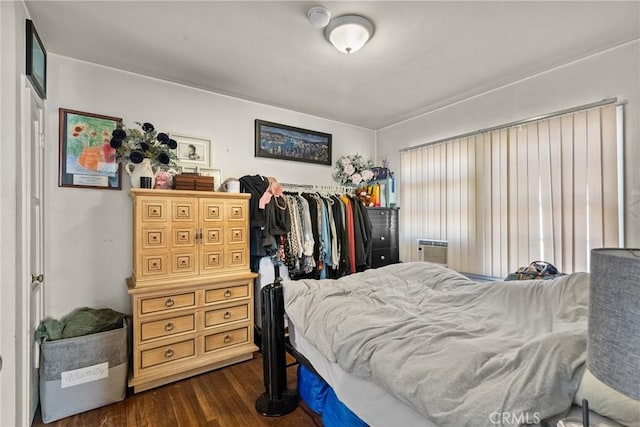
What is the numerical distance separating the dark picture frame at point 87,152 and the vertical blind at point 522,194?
3297mm

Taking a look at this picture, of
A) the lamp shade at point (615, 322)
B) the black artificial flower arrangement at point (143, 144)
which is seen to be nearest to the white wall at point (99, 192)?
the black artificial flower arrangement at point (143, 144)

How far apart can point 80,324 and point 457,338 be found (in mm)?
2533

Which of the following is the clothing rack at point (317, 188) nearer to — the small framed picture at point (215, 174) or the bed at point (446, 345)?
the small framed picture at point (215, 174)

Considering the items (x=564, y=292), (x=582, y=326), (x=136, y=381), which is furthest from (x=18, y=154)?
(x=564, y=292)

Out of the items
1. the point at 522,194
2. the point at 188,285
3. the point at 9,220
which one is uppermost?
the point at 522,194

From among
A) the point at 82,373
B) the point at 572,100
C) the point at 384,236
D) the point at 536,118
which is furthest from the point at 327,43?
the point at 82,373

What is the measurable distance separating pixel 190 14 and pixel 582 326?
2.65 meters

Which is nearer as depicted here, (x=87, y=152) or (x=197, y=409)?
(x=197, y=409)

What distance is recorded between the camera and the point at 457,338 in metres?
1.21

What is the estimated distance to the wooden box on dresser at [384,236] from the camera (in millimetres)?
3645

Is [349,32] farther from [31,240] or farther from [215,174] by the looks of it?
[31,240]

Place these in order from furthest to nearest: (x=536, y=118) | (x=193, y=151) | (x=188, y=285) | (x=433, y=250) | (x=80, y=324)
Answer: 1. (x=433, y=250)
2. (x=193, y=151)
3. (x=536, y=118)
4. (x=188, y=285)
5. (x=80, y=324)

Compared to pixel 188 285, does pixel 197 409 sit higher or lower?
lower

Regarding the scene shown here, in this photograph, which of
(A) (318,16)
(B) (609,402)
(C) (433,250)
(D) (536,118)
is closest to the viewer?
(B) (609,402)
